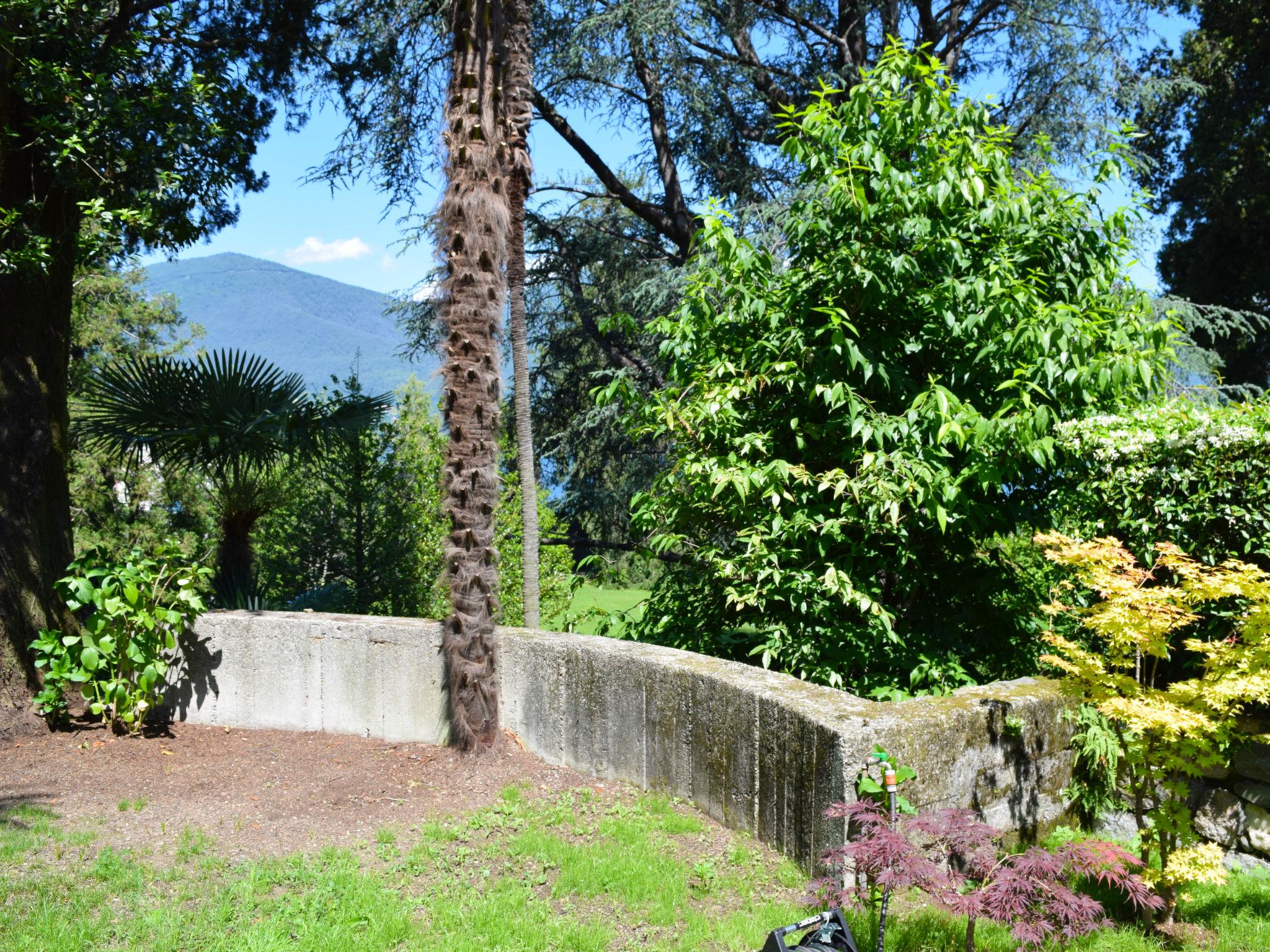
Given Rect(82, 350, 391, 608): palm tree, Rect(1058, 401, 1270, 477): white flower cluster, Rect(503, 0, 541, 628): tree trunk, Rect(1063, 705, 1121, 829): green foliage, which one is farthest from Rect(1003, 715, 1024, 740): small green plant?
Rect(82, 350, 391, 608): palm tree

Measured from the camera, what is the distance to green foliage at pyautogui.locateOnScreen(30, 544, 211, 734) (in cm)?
677

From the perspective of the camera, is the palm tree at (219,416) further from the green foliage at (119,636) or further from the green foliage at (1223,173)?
the green foliage at (1223,173)

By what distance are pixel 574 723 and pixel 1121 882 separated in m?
3.37

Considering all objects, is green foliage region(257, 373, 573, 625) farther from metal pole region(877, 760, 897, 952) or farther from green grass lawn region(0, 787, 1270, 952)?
metal pole region(877, 760, 897, 952)

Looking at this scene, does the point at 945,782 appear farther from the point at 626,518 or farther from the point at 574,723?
the point at 626,518

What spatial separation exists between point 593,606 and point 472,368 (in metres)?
2.28

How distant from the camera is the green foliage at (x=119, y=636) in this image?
677 cm

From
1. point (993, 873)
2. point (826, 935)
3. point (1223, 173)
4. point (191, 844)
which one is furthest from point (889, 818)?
point (1223, 173)

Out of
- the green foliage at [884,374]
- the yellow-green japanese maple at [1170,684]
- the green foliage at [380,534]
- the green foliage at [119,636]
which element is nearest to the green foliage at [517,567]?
the green foliage at [380,534]

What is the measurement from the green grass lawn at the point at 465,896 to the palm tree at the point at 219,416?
3.51m

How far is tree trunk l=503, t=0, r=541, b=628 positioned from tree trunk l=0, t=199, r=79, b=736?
11.6 ft

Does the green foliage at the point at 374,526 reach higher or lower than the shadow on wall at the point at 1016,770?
higher

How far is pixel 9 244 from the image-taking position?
24.3 ft

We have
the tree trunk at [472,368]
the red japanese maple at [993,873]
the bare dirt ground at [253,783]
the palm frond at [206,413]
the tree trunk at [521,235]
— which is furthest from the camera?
the palm frond at [206,413]
